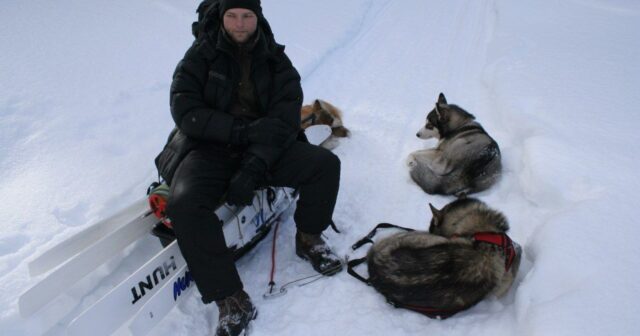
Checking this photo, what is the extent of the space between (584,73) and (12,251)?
20.7ft

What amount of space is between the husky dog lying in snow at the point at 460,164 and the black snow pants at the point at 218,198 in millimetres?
1229

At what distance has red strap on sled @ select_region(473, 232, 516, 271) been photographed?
213 cm

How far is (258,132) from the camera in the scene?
2.43 m

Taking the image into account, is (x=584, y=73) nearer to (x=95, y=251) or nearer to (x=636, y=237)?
(x=636, y=237)

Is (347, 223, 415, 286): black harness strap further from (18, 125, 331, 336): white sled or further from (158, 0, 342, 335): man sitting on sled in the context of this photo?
(18, 125, 331, 336): white sled

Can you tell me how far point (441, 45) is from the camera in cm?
702

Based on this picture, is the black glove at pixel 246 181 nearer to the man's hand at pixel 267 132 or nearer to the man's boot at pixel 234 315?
the man's hand at pixel 267 132

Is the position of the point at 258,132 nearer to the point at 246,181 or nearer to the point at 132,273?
the point at 246,181

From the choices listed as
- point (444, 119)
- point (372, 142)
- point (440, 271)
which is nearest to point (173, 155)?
point (440, 271)

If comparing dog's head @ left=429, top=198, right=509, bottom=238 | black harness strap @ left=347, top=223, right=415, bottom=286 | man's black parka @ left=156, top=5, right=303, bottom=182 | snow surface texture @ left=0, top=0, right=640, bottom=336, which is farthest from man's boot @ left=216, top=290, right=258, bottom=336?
dog's head @ left=429, top=198, right=509, bottom=238

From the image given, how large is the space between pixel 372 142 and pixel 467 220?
1.95m

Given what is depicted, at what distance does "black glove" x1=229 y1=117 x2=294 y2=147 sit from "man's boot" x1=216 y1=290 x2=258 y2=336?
2.97 ft

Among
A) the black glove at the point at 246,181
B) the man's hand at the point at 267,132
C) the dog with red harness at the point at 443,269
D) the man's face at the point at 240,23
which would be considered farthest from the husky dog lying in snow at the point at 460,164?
the man's face at the point at 240,23

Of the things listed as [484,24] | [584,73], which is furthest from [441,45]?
[584,73]
